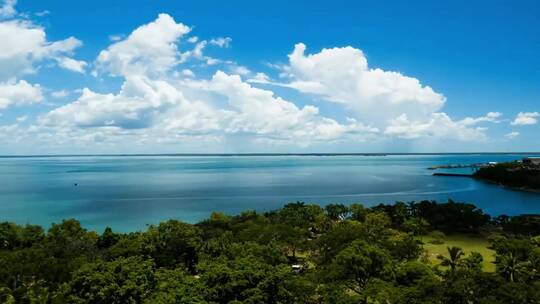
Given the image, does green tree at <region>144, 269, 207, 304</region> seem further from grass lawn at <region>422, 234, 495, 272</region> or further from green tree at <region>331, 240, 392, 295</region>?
grass lawn at <region>422, 234, 495, 272</region>

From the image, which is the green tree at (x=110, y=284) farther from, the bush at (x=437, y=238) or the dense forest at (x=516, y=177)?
the dense forest at (x=516, y=177)

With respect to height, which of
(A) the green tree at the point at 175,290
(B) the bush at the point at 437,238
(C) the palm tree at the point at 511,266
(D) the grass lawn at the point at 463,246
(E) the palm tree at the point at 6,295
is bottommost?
(D) the grass lawn at the point at 463,246

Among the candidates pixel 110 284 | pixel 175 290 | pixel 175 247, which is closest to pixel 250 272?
pixel 175 290

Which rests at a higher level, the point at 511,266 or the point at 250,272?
the point at 250,272

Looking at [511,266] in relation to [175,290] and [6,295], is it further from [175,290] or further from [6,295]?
[6,295]

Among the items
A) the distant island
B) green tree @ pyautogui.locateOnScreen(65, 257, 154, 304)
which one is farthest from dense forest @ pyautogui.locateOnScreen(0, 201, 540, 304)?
the distant island

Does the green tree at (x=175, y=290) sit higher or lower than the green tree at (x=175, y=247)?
higher

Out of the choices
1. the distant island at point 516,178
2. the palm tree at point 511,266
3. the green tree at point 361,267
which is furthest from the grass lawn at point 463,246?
the distant island at point 516,178

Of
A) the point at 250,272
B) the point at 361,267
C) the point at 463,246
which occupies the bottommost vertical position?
the point at 463,246

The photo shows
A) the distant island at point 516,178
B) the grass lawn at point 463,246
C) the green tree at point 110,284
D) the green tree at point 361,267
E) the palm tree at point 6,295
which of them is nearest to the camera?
the green tree at point 110,284
